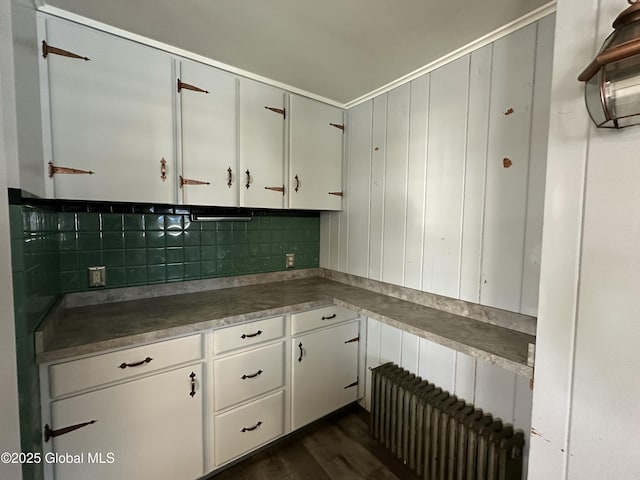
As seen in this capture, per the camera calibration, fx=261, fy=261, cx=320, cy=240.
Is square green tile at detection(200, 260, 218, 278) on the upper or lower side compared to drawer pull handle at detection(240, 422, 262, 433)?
upper

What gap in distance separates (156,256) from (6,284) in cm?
91

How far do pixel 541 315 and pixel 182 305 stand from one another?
1.68m

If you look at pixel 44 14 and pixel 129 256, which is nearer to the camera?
pixel 44 14

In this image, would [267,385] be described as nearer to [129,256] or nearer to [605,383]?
[129,256]

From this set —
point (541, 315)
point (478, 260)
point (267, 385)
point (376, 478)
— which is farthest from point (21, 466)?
point (478, 260)

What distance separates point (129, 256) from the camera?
63.2 inches

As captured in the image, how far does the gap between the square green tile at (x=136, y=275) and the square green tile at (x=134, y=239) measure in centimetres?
14

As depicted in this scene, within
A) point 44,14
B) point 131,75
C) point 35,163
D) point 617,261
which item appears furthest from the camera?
point 131,75

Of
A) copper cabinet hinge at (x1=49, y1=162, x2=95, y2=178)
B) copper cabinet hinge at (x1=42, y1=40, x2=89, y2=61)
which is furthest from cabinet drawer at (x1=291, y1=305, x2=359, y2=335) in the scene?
copper cabinet hinge at (x1=42, y1=40, x2=89, y2=61)

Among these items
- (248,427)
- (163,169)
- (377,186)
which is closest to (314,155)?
(377,186)

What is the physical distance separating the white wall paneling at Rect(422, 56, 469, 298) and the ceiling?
17cm

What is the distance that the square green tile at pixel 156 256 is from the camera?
1667 mm

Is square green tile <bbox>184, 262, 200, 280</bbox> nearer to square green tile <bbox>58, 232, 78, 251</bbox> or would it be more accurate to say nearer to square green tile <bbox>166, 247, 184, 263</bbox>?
square green tile <bbox>166, 247, 184, 263</bbox>

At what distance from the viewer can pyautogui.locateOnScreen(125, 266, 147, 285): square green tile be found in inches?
63.3
